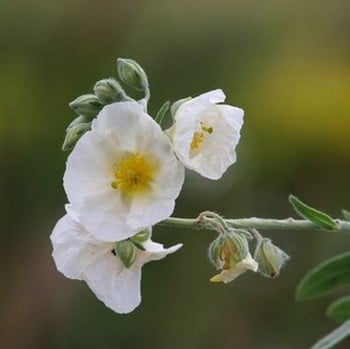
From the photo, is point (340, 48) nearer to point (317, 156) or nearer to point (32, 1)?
point (317, 156)

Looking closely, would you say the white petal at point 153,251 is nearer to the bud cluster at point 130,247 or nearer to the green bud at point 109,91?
the bud cluster at point 130,247

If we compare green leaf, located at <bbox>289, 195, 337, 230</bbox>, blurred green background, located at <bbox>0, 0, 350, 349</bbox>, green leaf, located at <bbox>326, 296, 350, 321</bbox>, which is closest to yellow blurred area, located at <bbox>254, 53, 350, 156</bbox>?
blurred green background, located at <bbox>0, 0, 350, 349</bbox>

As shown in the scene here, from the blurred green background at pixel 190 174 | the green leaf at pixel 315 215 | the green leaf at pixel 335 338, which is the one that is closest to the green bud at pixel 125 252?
the green leaf at pixel 315 215

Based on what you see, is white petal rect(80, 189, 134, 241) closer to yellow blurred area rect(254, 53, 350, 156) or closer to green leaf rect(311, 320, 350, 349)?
green leaf rect(311, 320, 350, 349)

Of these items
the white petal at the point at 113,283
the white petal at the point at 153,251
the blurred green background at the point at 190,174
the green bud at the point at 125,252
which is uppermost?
the green bud at the point at 125,252

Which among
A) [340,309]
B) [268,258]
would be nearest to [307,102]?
[340,309]

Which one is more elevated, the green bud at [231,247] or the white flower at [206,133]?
the white flower at [206,133]
